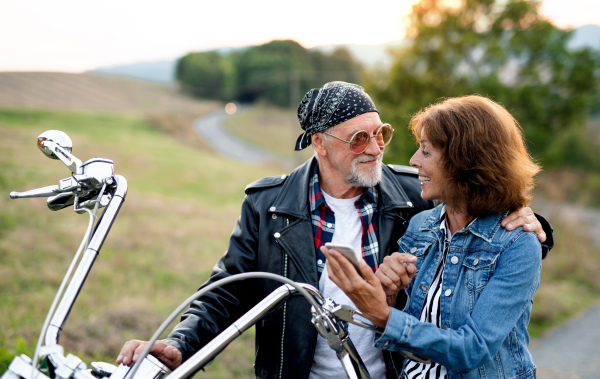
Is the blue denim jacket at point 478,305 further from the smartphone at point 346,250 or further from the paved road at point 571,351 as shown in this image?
the paved road at point 571,351

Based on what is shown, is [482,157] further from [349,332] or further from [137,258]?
[137,258]

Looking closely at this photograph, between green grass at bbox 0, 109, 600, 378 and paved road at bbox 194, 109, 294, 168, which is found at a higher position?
green grass at bbox 0, 109, 600, 378


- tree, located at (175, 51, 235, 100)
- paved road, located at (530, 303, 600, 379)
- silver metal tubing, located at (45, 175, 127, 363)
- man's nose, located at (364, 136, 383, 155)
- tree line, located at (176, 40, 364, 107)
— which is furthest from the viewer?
tree, located at (175, 51, 235, 100)

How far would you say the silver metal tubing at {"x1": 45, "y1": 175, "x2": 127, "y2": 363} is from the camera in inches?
55.3

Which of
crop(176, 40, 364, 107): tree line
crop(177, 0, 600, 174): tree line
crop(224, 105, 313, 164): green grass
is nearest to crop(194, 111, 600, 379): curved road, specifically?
crop(177, 0, 600, 174): tree line

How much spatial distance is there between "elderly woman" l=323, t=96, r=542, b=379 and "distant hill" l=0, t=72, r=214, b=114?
34303 mm

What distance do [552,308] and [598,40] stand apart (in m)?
8.99

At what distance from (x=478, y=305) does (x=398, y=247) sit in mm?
808

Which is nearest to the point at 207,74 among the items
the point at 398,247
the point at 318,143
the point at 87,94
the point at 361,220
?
the point at 87,94

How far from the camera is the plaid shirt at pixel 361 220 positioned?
8.25 feet

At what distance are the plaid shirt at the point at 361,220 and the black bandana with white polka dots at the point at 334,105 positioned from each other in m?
0.36

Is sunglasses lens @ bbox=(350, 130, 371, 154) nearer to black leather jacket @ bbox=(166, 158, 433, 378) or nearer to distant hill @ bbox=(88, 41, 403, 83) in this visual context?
black leather jacket @ bbox=(166, 158, 433, 378)

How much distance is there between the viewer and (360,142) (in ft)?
8.82

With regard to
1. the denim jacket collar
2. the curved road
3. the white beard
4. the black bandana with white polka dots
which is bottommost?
the curved road
